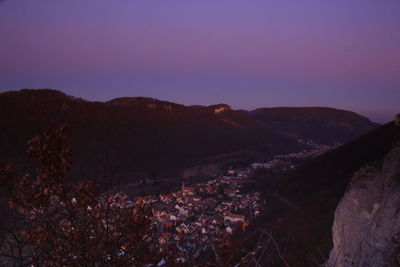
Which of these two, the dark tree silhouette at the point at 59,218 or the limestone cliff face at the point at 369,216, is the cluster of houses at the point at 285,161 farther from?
the dark tree silhouette at the point at 59,218

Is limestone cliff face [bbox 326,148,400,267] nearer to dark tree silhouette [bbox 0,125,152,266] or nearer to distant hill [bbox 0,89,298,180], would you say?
dark tree silhouette [bbox 0,125,152,266]

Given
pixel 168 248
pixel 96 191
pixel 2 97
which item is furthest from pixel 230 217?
pixel 2 97

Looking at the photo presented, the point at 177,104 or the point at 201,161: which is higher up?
the point at 177,104

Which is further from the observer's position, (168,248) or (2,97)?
(2,97)

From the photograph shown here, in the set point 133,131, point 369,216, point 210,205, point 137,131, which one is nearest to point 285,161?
point 137,131

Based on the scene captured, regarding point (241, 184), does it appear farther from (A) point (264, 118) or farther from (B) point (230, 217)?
(A) point (264, 118)

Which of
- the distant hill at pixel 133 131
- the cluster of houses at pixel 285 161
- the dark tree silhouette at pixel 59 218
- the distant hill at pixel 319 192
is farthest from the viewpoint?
the cluster of houses at pixel 285 161

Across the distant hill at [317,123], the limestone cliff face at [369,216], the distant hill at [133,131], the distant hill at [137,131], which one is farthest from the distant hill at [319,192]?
the distant hill at [317,123]

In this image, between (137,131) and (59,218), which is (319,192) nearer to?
(59,218)
